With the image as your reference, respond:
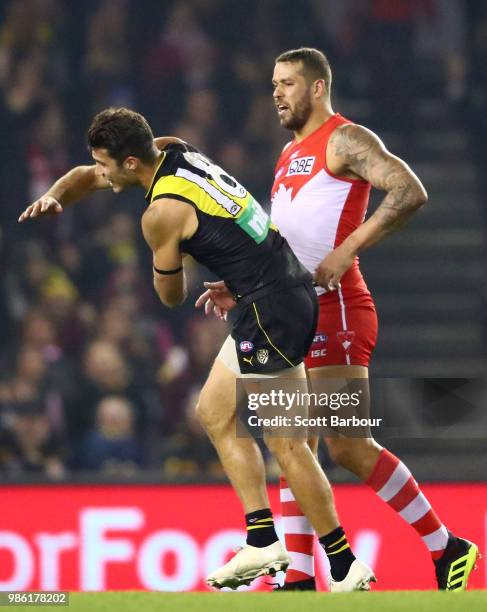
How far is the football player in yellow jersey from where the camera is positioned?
5.97 metres

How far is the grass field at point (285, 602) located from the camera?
5.24 meters

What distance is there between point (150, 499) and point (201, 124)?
501 cm

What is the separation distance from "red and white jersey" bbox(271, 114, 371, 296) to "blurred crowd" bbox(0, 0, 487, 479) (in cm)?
309

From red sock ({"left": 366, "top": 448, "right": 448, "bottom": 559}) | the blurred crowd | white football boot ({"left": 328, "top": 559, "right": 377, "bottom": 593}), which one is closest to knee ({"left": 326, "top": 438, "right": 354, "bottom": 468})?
red sock ({"left": 366, "top": 448, "right": 448, "bottom": 559})

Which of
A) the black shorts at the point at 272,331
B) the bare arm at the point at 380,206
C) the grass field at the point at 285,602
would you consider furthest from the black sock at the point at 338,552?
the bare arm at the point at 380,206

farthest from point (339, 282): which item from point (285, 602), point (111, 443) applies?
point (111, 443)

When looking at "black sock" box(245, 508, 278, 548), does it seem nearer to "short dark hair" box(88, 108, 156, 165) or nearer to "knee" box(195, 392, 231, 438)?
"knee" box(195, 392, 231, 438)

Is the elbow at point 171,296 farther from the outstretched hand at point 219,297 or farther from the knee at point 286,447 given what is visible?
the knee at point 286,447

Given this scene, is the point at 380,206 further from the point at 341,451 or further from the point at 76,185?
the point at 76,185

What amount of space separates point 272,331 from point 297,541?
1190mm

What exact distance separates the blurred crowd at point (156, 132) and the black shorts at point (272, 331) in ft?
10.9

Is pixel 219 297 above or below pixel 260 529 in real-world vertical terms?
above

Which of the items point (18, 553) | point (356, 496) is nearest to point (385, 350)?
point (356, 496)

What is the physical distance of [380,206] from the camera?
20.6ft
